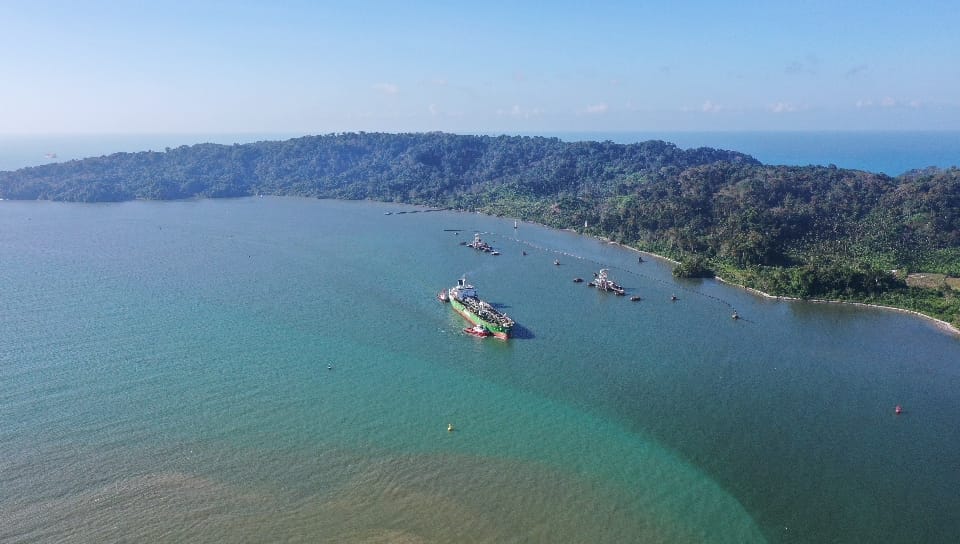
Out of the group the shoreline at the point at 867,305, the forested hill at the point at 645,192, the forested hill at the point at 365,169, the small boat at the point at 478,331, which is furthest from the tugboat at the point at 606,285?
the forested hill at the point at 365,169

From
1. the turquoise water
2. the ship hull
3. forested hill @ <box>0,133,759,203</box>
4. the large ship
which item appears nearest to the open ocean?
the turquoise water

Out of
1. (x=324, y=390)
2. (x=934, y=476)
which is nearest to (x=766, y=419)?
(x=934, y=476)

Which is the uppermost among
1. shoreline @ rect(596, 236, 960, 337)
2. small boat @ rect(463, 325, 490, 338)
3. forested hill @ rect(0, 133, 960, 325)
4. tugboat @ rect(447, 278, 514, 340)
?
forested hill @ rect(0, 133, 960, 325)

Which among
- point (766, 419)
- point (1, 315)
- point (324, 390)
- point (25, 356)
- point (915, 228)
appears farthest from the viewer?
point (915, 228)

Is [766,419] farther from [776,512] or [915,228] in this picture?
[915,228]

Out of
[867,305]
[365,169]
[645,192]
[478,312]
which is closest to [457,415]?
[478,312]

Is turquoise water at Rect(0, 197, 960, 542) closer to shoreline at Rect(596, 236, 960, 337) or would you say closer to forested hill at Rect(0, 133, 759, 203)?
shoreline at Rect(596, 236, 960, 337)

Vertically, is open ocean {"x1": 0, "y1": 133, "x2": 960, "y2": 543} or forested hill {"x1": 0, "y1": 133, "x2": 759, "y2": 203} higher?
forested hill {"x1": 0, "y1": 133, "x2": 759, "y2": 203}

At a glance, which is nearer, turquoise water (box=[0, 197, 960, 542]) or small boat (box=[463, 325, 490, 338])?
turquoise water (box=[0, 197, 960, 542])
